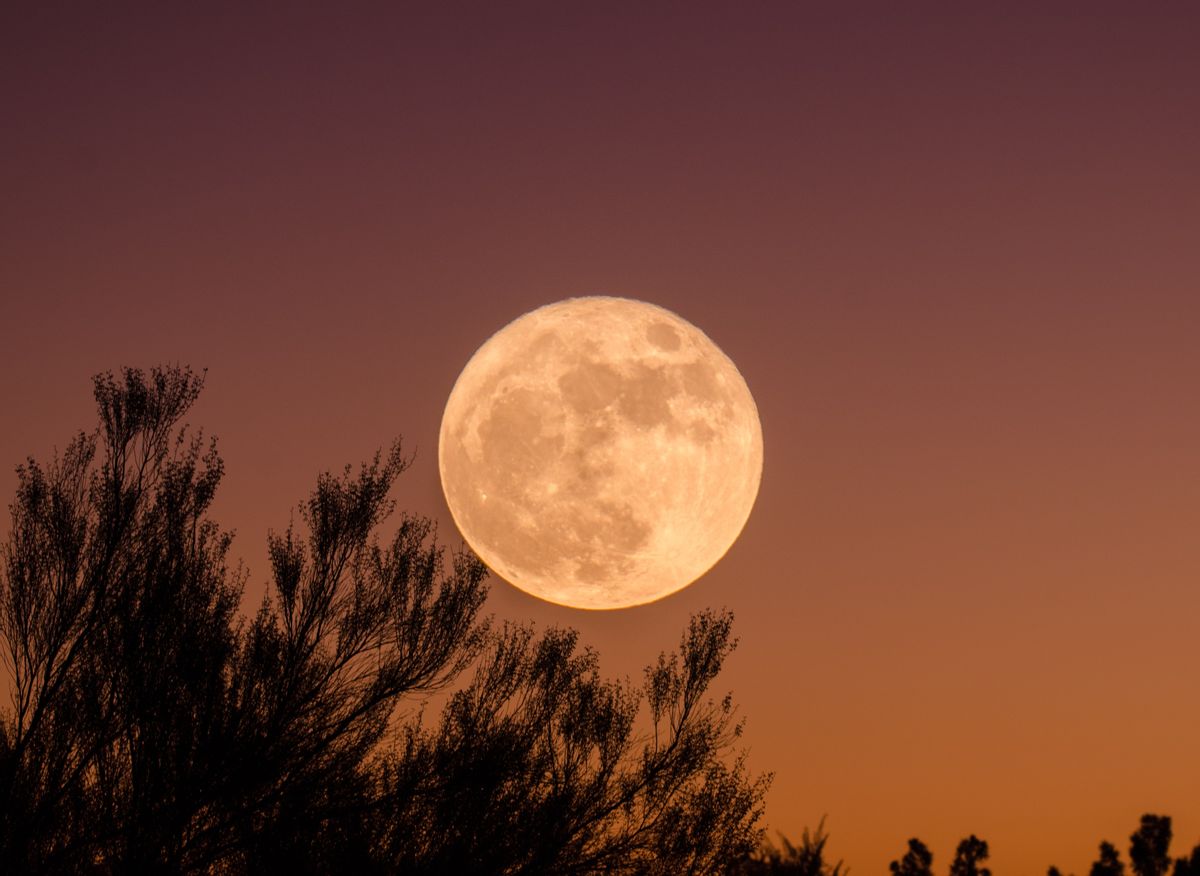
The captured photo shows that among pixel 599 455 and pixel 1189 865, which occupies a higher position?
pixel 1189 865

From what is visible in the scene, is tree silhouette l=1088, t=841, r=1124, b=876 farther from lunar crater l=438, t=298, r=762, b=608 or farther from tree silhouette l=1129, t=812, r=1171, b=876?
lunar crater l=438, t=298, r=762, b=608

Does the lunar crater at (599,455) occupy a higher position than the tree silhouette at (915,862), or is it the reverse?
the tree silhouette at (915,862)

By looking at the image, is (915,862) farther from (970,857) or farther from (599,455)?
(599,455)

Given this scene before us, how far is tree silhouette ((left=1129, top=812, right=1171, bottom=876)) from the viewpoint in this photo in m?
49.4

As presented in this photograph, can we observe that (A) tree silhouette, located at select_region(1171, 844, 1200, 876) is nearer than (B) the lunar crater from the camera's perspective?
No

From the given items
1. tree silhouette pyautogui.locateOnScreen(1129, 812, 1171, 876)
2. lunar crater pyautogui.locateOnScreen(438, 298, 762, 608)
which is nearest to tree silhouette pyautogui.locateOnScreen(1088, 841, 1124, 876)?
tree silhouette pyautogui.locateOnScreen(1129, 812, 1171, 876)

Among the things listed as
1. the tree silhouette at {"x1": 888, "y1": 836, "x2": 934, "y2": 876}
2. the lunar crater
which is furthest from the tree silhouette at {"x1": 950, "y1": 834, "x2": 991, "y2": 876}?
the lunar crater

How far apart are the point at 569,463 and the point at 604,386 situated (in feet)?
3.85

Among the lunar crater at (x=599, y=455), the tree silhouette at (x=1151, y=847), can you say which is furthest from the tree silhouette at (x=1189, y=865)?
the lunar crater at (x=599, y=455)

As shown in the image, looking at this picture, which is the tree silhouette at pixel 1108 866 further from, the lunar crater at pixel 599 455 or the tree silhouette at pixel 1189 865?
the lunar crater at pixel 599 455

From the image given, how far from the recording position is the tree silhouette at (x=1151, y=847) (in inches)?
1944

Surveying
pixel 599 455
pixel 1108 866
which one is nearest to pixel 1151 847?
pixel 1108 866

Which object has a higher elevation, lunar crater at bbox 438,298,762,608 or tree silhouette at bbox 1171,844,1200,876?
tree silhouette at bbox 1171,844,1200,876

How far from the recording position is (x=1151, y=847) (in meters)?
49.8
